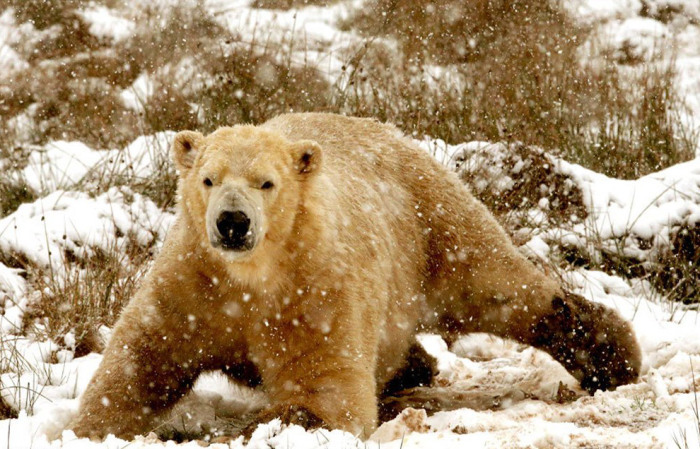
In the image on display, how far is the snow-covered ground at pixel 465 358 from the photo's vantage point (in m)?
3.30

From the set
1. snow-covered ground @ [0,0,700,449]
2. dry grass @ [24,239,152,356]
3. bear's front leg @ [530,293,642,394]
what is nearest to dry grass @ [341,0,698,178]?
snow-covered ground @ [0,0,700,449]

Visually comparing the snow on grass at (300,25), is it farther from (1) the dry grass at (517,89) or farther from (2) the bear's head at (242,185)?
(2) the bear's head at (242,185)

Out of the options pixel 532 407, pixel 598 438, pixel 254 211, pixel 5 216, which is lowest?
pixel 5 216

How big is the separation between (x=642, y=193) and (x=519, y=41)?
15.2 ft

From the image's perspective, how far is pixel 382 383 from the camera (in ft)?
15.1

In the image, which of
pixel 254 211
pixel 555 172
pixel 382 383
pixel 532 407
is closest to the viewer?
pixel 254 211

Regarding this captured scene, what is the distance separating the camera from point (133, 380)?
12.3ft

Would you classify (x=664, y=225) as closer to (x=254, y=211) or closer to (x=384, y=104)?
(x=384, y=104)

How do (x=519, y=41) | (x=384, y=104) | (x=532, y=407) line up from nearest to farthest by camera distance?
(x=532, y=407) → (x=384, y=104) → (x=519, y=41)

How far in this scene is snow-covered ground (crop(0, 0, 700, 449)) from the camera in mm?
3301

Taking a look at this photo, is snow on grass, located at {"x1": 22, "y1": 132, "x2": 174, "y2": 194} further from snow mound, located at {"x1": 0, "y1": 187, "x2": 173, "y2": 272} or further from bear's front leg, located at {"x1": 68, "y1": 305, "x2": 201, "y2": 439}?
bear's front leg, located at {"x1": 68, "y1": 305, "x2": 201, "y2": 439}

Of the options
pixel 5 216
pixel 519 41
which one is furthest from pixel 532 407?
pixel 519 41

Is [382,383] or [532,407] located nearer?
[532,407]

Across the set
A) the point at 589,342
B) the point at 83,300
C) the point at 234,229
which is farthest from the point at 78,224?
the point at 589,342
